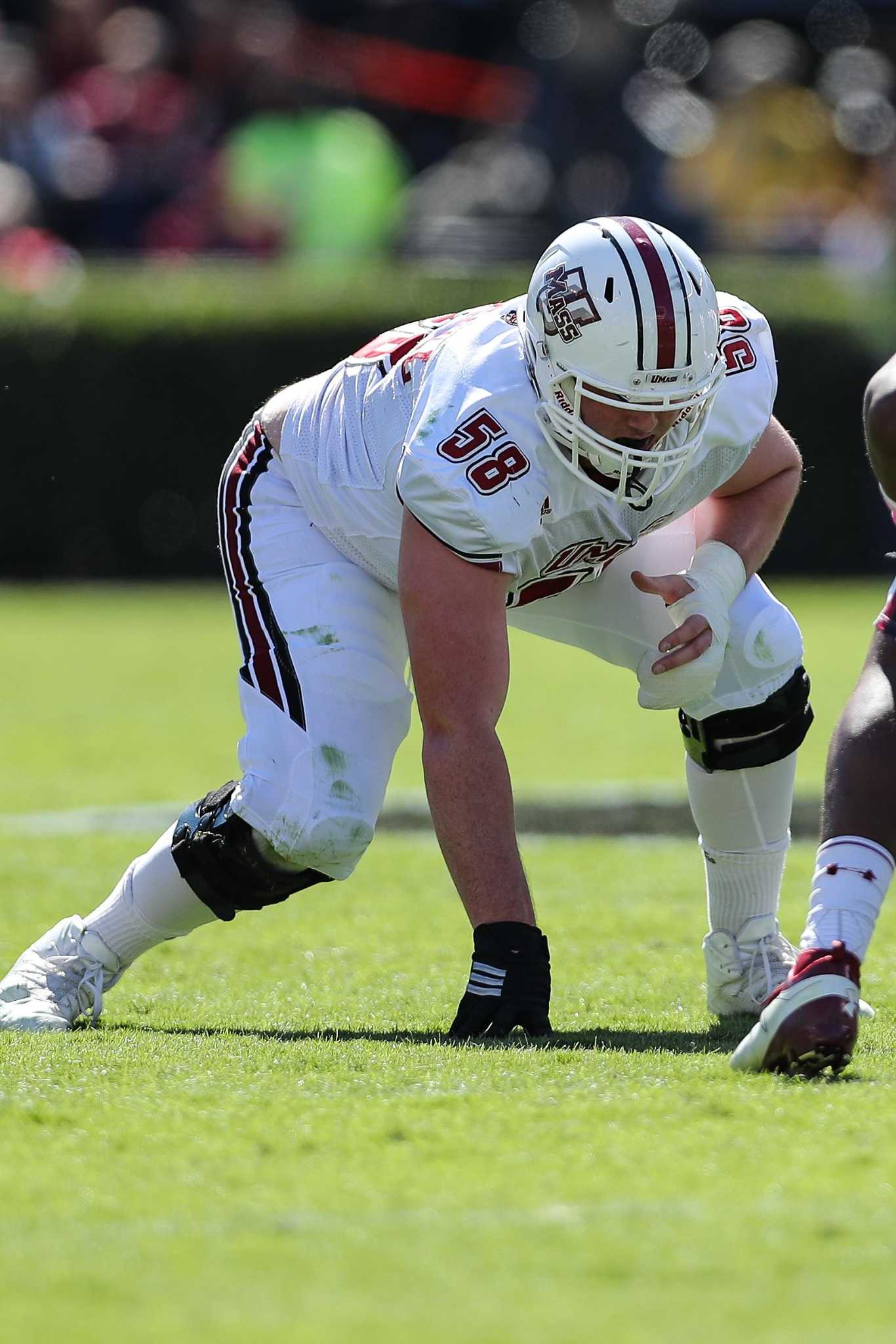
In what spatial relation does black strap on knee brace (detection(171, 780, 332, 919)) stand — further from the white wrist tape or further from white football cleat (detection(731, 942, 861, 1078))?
white football cleat (detection(731, 942, 861, 1078))

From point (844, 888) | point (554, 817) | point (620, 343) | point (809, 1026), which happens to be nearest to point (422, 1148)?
point (809, 1026)

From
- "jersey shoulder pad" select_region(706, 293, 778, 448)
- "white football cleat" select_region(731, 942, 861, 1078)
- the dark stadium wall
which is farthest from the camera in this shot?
the dark stadium wall

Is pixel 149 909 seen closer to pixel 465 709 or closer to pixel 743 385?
Answer: pixel 465 709

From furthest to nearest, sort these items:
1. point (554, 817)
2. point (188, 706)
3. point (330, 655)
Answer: point (188, 706)
point (554, 817)
point (330, 655)

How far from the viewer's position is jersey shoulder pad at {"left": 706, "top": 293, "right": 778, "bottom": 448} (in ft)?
14.8

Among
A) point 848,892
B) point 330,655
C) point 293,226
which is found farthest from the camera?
point 293,226

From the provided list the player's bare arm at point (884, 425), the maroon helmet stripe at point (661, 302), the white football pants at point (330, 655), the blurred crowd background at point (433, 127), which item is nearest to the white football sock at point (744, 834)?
the white football pants at point (330, 655)

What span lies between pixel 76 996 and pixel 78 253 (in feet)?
41.4

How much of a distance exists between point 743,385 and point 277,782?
129cm

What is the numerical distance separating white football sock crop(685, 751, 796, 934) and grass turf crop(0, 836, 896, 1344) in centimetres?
25

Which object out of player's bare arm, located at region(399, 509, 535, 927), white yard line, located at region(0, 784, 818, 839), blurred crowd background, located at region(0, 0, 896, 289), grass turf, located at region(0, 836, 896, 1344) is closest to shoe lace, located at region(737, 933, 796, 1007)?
grass turf, located at region(0, 836, 896, 1344)

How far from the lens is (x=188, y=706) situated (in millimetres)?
10344

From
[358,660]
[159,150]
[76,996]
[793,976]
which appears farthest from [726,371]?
[159,150]

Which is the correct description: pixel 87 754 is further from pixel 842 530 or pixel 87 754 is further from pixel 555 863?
pixel 842 530
